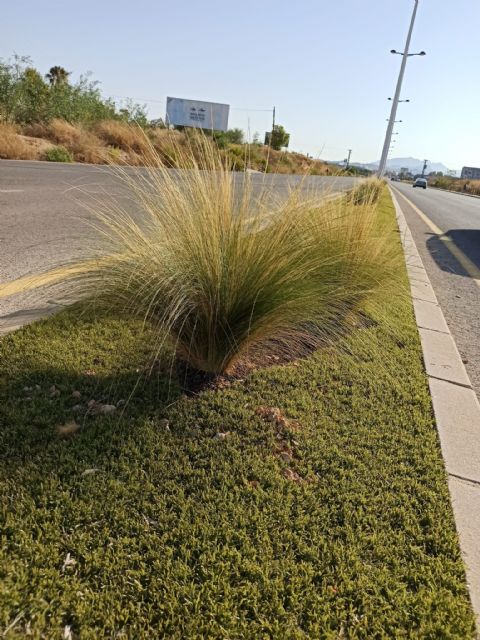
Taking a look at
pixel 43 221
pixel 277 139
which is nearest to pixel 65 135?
pixel 43 221

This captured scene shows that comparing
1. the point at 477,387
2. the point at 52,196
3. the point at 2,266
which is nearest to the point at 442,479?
the point at 477,387

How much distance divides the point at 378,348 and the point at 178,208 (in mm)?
1733

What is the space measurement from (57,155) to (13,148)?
1.49 meters

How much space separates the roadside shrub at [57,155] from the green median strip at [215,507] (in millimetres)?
16231

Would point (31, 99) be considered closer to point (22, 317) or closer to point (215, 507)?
point (22, 317)

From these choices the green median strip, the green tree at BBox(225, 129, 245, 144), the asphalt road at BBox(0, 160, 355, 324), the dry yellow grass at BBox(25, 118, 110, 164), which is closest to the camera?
the green median strip

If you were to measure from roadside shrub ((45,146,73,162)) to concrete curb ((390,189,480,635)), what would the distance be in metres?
15.9

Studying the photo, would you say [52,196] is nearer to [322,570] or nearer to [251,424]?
[251,424]

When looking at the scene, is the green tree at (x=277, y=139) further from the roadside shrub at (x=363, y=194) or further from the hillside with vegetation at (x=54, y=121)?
the hillside with vegetation at (x=54, y=121)

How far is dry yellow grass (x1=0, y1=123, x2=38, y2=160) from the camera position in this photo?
1584cm

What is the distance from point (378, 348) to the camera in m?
3.30

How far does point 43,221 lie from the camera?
240 inches

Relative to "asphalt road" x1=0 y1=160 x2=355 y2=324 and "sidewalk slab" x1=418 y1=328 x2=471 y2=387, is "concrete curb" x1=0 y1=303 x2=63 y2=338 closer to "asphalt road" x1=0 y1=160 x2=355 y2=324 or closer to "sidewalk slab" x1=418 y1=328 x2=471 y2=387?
"asphalt road" x1=0 y1=160 x2=355 y2=324

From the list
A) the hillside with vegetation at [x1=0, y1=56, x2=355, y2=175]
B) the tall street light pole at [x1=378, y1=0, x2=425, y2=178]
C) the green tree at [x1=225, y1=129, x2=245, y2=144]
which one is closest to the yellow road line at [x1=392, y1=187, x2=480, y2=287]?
the green tree at [x1=225, y1=129, x2=245, y2=144]
